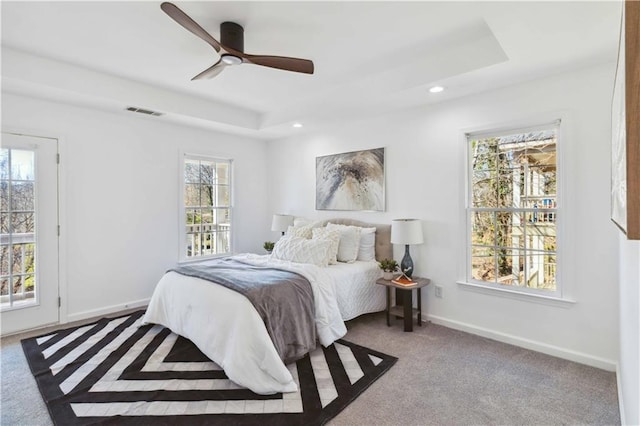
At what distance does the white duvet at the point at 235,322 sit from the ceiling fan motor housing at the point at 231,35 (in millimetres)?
1930

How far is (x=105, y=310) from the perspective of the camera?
3.90 metres

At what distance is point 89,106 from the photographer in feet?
12.0

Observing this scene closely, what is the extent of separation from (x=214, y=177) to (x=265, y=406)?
3652 mm

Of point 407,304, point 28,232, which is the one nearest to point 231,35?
point 407,304

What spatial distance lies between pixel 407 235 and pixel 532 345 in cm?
148

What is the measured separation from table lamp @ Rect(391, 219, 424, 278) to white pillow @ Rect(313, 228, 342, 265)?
2.19 ft

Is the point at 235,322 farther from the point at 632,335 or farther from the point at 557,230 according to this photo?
the point at 557,230

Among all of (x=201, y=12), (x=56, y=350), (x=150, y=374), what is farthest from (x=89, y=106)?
(x=150, y=374)

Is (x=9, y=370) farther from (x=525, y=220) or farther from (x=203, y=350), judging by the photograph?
(x=525, y=220)

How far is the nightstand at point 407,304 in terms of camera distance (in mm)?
3357

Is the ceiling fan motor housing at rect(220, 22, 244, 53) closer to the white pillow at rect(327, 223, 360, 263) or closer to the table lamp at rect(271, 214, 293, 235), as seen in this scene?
the white pillow at rect(327, 223, 360, 263)

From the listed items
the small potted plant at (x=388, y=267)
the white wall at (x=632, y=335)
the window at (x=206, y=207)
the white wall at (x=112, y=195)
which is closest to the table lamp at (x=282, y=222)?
the window at (x=206, y=207)

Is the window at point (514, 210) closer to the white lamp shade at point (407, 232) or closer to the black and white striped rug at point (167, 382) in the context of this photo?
the white lamp shade at point (407, 232)

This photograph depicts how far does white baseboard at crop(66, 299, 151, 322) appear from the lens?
12.1 ft
